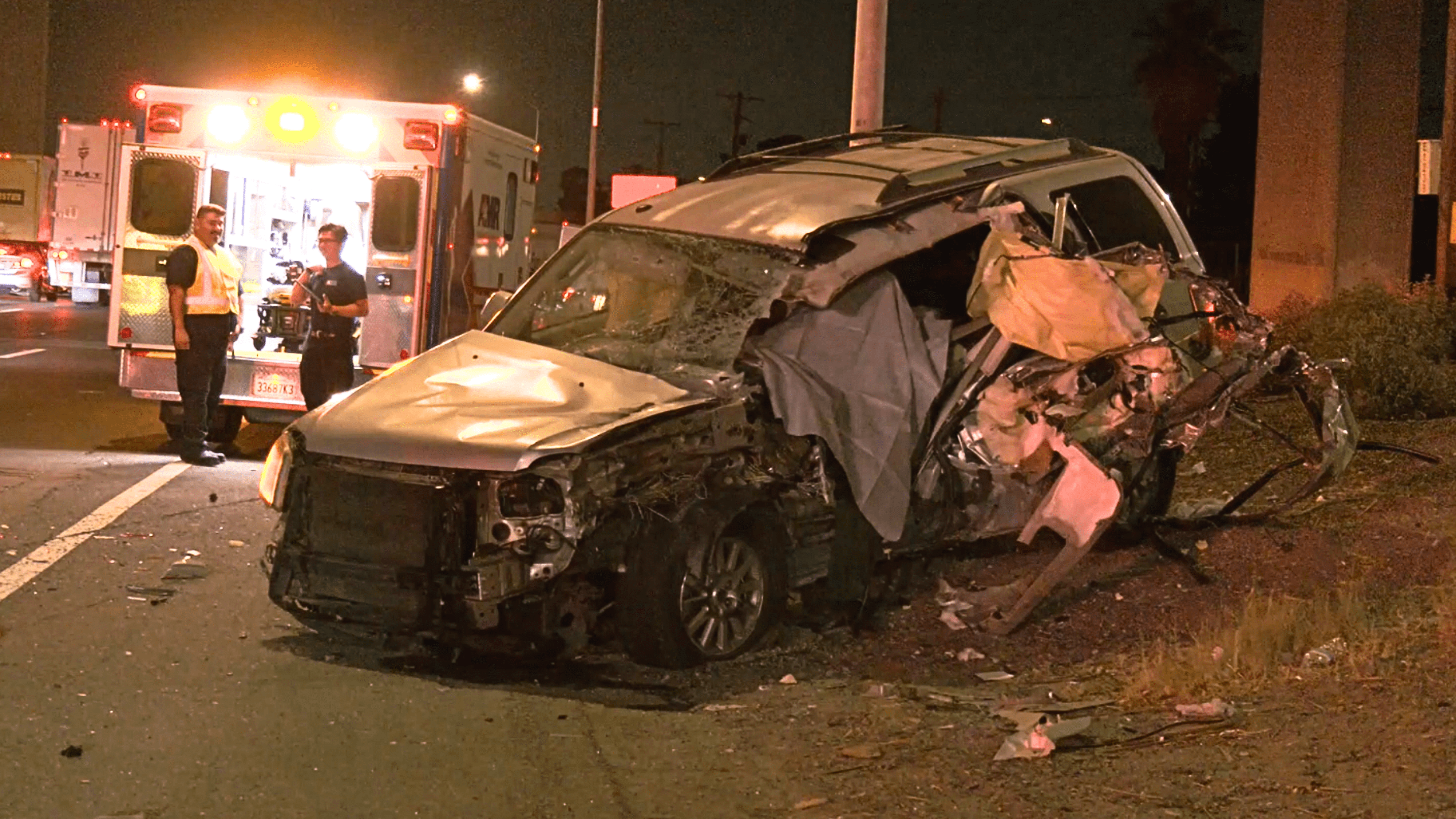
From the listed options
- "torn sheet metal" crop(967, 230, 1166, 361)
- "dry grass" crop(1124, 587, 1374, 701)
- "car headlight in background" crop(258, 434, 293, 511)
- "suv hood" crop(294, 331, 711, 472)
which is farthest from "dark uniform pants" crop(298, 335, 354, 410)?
"dry grass" crop(1124, 587, 1374, 701)

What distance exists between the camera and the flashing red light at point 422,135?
45.1 ft

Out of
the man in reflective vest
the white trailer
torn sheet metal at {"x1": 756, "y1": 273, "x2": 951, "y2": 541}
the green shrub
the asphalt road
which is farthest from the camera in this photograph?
the white trailer

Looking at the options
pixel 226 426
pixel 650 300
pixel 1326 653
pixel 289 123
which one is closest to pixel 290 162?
pixel 289 123

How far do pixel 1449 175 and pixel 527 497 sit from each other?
15096 millimetres

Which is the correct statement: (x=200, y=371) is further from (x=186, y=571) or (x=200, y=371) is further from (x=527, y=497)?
(x=527, y=497)

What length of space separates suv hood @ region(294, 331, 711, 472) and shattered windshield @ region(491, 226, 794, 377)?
0.75 feet

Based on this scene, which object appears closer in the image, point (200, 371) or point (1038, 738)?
point (1038, 738)

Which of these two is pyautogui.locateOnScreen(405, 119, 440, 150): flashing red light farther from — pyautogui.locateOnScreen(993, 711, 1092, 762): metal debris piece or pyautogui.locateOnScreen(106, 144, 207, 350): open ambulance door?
pyautogui.locateOnScreen(993, 711, 1092, 762): metal debris piece

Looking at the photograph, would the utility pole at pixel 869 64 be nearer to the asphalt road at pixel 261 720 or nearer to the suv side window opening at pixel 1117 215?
the suv side window opening at pixel 1117 215

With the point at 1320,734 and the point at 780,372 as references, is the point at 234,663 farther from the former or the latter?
the point at 1320,734

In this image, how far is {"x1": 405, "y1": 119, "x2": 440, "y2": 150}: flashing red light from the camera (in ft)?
45.1

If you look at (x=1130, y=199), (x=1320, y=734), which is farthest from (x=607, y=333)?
(x=1320, y=734)

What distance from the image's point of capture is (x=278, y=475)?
739 cm

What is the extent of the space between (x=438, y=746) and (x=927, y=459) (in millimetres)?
2843
